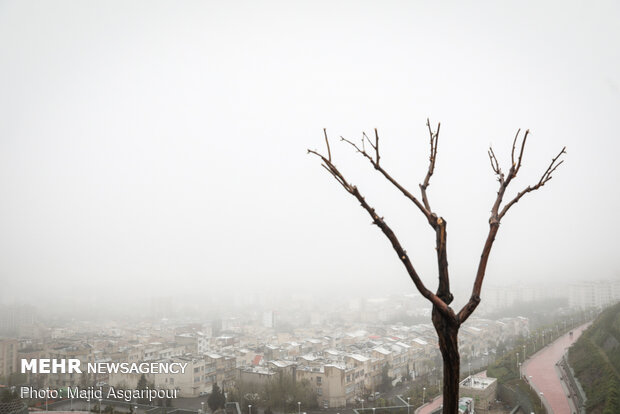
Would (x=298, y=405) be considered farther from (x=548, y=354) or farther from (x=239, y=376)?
(x=548, y=354)

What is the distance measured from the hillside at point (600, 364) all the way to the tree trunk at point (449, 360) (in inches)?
201

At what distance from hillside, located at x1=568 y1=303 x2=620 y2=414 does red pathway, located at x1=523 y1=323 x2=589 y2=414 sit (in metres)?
0.40

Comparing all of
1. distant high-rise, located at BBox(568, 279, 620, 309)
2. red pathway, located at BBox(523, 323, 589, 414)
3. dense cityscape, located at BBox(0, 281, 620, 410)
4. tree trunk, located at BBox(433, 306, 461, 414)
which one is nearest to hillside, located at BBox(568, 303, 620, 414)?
red pathway, located at BBox(523, 323, 589, 414)

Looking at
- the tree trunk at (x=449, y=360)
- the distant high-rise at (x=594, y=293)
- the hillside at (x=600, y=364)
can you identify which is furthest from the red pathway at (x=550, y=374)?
the tree trunk at (x=449, y=360)

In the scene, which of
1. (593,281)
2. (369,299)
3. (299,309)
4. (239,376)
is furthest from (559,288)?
(239,376)

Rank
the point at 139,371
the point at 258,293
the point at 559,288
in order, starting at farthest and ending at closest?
1. the point at 258,293
2. the point at 559,288
3. the point at 139,371

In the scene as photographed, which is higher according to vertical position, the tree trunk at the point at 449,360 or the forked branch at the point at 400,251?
the forked branch at the point at 400,251

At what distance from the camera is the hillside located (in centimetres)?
515

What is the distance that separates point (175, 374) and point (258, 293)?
21400 mm

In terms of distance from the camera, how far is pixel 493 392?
7875mm

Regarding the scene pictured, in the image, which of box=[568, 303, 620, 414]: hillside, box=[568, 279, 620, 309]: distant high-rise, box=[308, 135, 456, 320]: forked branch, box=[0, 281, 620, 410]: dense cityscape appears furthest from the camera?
box=[568, 279, 620, 309]: distant high-rise

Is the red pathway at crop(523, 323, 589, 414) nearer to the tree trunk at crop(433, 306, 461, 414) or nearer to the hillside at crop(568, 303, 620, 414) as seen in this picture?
the hillside at crop(568, 303, 620, 414)

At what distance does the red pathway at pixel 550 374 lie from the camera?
20.5ft

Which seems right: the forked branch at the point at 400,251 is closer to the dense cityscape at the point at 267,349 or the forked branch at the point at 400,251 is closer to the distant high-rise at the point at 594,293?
the dense cityscape at the point at 267,349
